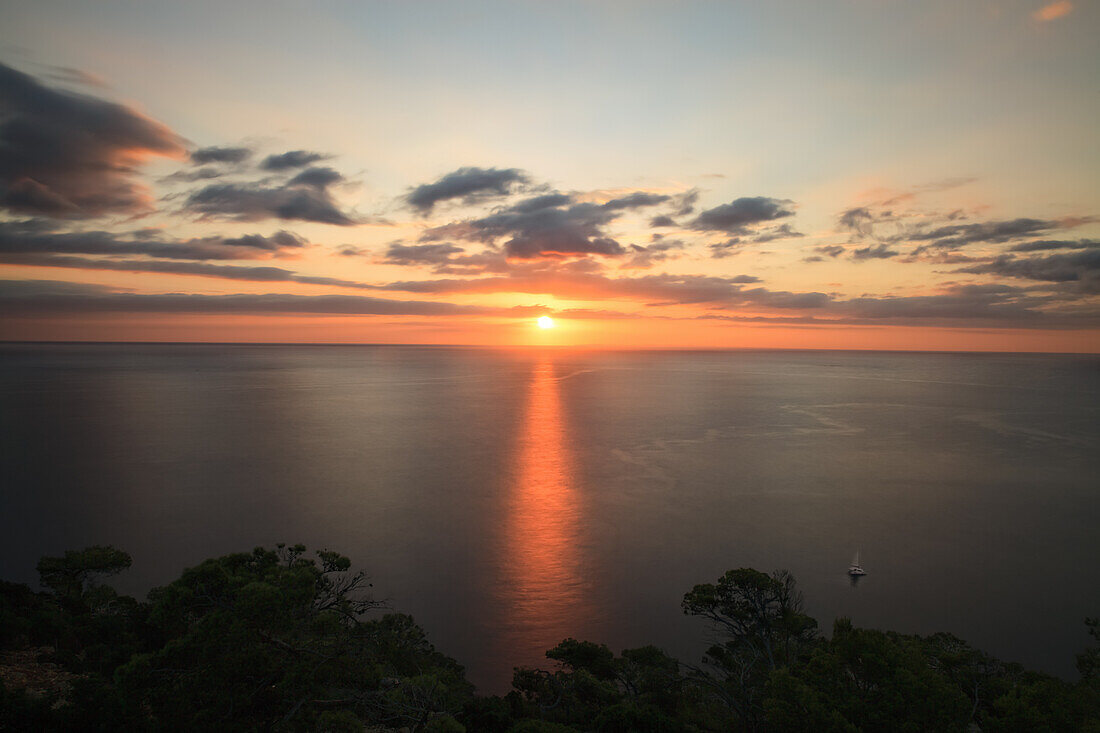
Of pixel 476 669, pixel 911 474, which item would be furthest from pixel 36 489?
pixel 911 474

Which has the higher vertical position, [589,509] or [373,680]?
[373,680]

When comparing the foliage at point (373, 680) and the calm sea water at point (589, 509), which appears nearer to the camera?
the foliage at point (373, 680)

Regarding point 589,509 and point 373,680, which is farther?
point 589,509

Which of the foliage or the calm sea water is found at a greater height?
the foliage

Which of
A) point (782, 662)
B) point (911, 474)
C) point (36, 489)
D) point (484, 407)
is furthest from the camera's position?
point (484, 407)

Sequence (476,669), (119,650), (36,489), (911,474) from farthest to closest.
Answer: (911,474) → (36,489) → (476,669) → (119,650)

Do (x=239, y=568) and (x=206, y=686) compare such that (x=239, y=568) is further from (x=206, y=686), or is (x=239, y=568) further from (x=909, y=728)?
(x=909, y=728)

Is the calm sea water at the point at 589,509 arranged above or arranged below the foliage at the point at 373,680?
below

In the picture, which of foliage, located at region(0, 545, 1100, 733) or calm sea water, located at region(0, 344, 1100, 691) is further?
calm sea water, located at region(0, 344, 1100, 691)
